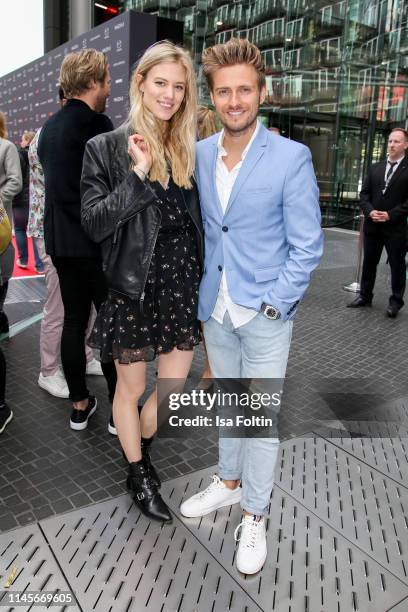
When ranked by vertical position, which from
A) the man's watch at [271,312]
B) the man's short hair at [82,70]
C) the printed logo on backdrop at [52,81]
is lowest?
the man's watch at [271,312]

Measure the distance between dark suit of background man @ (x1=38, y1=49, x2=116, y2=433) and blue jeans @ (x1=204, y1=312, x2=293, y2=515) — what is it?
90 centimetres

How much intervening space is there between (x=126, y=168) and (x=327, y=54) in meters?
12.6

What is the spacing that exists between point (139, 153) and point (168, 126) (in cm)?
29

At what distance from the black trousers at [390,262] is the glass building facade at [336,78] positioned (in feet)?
21.9

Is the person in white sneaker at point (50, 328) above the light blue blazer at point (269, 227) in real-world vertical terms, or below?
below

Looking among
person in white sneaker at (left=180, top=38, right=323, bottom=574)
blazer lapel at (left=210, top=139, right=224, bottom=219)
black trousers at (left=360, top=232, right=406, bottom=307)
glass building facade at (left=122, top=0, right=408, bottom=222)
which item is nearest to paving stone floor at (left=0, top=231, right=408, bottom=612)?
black trousers at (left=360, top=232, right=406, bottom=307)

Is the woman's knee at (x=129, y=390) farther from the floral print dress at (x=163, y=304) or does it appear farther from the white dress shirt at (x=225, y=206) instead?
the white dress shirt at (x=225, y=206)

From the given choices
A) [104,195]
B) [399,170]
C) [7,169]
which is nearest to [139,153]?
[104,195]

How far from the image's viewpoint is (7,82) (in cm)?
1195

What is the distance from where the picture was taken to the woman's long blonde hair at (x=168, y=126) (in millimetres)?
2037

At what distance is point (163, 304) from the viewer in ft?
7.30

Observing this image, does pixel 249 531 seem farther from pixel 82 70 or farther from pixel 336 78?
pixel 336 78

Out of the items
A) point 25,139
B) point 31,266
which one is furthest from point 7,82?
point 31,266

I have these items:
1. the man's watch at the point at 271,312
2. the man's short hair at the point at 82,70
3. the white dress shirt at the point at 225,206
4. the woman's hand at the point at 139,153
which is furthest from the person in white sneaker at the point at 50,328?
the man's watch at the point at 271,312
